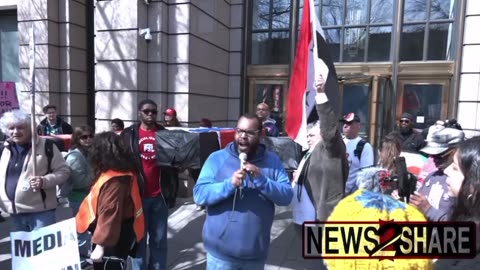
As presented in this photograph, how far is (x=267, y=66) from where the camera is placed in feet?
29.6

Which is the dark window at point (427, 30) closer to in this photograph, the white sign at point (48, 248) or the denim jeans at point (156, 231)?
the denim jeans at point (156, 231)

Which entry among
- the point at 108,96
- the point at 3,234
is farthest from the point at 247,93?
the point at 3,234

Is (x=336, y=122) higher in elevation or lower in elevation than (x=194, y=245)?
higher

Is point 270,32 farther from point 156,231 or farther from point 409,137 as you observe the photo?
point 156,231

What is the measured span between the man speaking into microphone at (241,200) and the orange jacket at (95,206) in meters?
0.51

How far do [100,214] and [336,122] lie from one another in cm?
180

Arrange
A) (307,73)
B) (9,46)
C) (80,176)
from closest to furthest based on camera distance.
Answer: (307,73) < (80,176) < (9,46)

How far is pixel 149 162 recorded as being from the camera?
3695 mm

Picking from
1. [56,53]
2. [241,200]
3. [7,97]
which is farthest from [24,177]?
[56,53]

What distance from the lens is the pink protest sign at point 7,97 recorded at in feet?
17.5

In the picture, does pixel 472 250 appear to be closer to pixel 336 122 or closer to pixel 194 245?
pixel 336 122

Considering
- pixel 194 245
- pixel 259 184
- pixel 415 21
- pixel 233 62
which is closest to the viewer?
pixel 259 184

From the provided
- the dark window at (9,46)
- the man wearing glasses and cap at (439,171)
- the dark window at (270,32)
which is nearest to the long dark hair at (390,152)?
the man wearing glasses and cap at (439,171)

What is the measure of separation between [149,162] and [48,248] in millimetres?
1288
